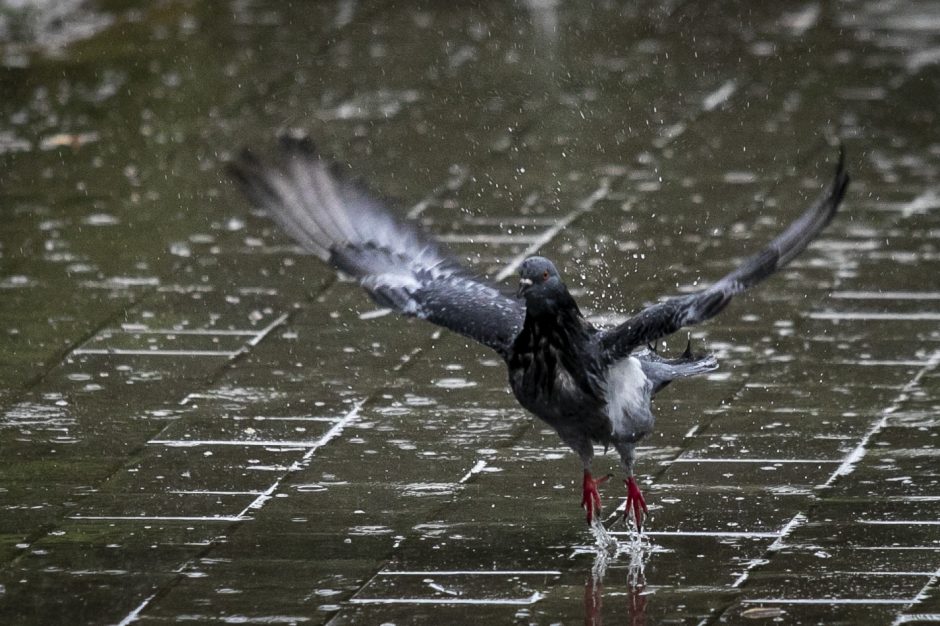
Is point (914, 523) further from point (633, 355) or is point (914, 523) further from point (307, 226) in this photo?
point (307, 226)

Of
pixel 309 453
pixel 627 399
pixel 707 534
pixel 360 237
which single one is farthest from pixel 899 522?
pixel 360 237

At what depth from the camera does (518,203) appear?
37.6 feet

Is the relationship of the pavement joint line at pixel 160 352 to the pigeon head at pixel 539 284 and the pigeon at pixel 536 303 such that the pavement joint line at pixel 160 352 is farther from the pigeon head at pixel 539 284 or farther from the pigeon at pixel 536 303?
the pigeon head at pixel 539 284

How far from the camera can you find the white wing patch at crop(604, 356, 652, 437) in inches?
267

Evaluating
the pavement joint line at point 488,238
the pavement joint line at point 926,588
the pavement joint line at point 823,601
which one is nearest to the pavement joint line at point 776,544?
the pavement joint line at point 823,601

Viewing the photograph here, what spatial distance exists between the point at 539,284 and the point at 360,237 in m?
1.71

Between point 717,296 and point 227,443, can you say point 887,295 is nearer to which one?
point 717,296

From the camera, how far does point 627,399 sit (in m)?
6.84

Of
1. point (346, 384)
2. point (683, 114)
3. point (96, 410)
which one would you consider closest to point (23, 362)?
point (96, 410)

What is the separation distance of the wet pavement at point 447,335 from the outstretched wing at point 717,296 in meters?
0.70

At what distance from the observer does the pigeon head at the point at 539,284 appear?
643 centimetres

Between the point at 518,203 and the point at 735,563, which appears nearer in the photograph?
the point at 735,563

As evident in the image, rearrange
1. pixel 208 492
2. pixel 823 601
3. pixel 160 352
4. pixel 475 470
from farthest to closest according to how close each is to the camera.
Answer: pixel 160 352 → pixel 475 470 → pixel 208 492 → pixel 823 601

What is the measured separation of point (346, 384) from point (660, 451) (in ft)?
5.27
